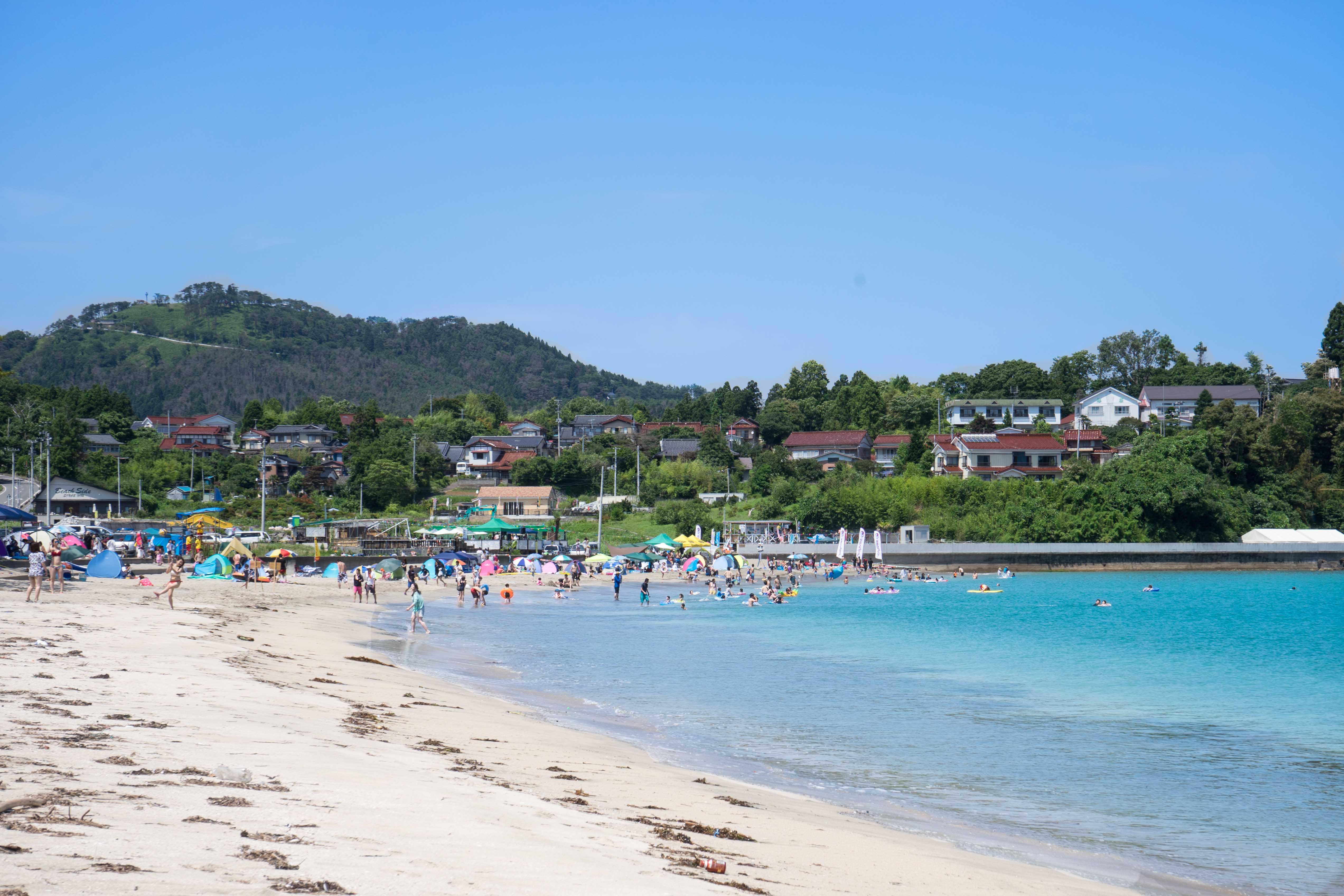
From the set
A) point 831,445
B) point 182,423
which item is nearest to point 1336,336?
point 831,445

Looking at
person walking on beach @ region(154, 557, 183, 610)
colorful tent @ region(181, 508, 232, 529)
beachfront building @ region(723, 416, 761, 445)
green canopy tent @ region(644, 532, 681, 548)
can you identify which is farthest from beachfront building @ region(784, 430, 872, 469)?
person walking on beach @ region(154, 557, 183, 610)

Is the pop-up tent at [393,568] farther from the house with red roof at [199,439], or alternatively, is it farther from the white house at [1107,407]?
the white house at [1107,407]

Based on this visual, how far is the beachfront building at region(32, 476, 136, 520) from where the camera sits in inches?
2763

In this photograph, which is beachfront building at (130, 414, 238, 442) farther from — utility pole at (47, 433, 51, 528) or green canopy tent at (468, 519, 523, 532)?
green canopy tent at (468, 519, 523, 532)

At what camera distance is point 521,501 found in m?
83.8

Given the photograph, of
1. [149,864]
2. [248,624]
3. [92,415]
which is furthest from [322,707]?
[92,415]

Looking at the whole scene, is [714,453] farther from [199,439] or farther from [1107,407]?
[199,439]

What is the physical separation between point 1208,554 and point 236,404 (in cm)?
17850

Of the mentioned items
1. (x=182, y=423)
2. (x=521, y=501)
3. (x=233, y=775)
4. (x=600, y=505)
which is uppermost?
(x=182, y=423)

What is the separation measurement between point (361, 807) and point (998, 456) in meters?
81.0

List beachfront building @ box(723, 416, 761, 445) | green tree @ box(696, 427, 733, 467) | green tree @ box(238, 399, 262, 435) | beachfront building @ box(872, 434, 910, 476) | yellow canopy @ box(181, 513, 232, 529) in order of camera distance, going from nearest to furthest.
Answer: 1. yellow canopy @ box(181, 513, 232, 529)
2. beachfront building @ box(872, 434, 910, 476)
3. green tree @ box(696, 427, 733, 467)
4. beachfront building @ box(723, 416, 761, 445)
5. green tree @ box(238, 399, 262, 435)

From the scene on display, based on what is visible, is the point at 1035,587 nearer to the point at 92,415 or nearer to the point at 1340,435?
the point at 1340,435

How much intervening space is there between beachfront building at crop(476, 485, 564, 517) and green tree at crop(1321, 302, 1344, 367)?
265 ft

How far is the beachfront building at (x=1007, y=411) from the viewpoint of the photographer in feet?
323
